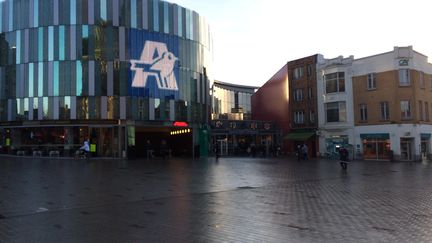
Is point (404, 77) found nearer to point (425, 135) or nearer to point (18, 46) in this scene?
point (425, 135)

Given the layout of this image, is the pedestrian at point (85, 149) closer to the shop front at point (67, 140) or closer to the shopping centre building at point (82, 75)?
the shop front at point (67, 140)

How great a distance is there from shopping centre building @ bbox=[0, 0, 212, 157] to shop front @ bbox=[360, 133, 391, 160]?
18913 mm

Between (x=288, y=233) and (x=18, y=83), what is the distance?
3907 centimetres

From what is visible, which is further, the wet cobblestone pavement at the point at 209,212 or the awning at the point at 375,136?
the awning at the point at 375,136

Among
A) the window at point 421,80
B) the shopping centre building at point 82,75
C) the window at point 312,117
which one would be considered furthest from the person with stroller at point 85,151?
the window at point 421,80

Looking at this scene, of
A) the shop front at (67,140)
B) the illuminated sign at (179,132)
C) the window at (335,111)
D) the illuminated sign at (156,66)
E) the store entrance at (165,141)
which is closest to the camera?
the shop front at (67,140)

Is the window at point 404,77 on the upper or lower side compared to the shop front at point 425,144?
upper

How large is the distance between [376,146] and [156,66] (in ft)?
74.0

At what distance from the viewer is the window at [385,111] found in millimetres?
40222

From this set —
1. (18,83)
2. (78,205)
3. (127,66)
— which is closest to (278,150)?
(127,66)

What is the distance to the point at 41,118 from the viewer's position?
39.6 metres

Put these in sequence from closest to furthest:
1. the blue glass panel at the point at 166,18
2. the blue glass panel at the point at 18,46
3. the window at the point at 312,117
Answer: the blue glass panel at the point at 18,46 < the blue glass panel at the point at 166,18 < the window at the point at 312,117

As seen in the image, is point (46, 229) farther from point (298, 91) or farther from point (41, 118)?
point (298, 91)

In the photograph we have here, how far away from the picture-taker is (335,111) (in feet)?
146
